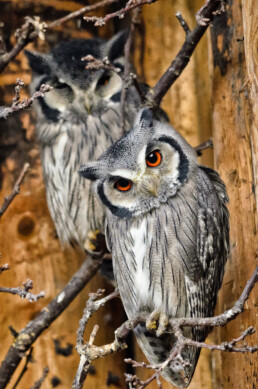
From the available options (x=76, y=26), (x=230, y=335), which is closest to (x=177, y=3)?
(x=76, y=26)

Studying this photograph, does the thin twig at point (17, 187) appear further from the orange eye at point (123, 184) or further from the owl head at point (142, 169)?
the orange eye at point (123, 184)

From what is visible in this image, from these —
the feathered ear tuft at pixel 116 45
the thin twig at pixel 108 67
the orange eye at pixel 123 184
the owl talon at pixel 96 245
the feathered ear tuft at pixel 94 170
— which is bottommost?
the owl talon at pixel 96 245

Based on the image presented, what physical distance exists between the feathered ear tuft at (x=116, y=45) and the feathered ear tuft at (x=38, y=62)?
23 cm

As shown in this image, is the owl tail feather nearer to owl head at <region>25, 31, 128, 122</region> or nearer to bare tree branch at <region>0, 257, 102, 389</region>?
bare tree branch at <region>0, 257, 102, 389</region>

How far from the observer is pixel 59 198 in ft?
8.96

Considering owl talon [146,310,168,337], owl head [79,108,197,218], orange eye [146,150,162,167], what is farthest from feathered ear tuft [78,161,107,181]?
owl talon [146,310,168,337]

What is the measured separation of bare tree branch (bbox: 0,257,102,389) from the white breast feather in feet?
1.79

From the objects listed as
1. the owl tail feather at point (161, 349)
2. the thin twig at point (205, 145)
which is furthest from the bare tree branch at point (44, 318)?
the thin twig at point (205, 145)

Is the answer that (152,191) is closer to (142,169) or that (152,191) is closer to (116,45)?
(142,169)

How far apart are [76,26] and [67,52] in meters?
0.52

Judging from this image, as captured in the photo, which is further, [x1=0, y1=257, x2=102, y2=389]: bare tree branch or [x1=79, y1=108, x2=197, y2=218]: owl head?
[x1=0, y1=257, x2=102, y2=389]: bare tree branch

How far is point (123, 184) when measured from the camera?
2.03m

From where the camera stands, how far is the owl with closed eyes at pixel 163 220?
2.00 metres

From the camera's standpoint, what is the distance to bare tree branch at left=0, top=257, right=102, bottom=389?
2.45 metres
